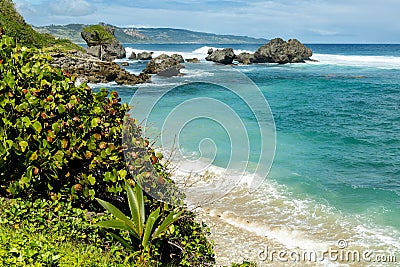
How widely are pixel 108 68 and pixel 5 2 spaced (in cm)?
1236

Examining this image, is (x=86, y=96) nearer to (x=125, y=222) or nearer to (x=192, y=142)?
(x=125, y=222)

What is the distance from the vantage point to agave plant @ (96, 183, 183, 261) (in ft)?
14.2

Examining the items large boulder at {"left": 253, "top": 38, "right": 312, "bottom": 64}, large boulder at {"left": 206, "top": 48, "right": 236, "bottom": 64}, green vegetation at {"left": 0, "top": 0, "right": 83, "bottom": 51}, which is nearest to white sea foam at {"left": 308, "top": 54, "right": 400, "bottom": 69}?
large boulder at {"left": 253, "top": 38, "right": 312, "bottom": 64}

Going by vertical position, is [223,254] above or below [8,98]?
below

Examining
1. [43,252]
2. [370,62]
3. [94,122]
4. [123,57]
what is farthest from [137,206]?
[123,57]

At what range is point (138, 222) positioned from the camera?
4418 mm

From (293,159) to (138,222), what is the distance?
1145 cm

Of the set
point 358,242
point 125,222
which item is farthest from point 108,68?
point 125,222

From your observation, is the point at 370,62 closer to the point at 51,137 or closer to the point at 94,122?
the point at 94,122

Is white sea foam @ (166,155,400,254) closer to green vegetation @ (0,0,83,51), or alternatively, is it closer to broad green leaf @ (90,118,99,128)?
broad green leaf @ (90,118,99,128)

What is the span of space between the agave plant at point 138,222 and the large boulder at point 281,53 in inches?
2463

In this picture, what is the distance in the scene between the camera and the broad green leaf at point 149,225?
4305 mm

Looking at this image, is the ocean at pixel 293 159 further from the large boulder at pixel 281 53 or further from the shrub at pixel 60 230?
the large boulder at pixel 281 53

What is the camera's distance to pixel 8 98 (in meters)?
4.77
